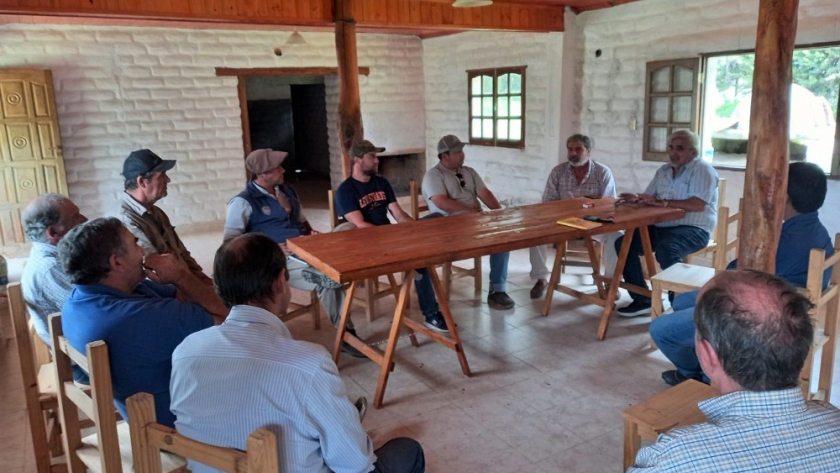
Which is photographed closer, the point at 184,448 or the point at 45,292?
the point at 184,448

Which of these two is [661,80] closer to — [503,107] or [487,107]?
[503,107]

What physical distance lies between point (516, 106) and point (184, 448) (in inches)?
243

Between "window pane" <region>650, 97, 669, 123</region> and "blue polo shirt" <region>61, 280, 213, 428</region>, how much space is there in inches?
186

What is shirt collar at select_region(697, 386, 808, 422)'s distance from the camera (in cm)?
107

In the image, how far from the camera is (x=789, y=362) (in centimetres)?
110

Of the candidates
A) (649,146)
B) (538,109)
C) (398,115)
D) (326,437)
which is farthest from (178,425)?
(398,115)

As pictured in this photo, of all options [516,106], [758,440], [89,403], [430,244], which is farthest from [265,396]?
[516,106]

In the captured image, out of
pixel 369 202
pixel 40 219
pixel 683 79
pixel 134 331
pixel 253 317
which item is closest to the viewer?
pixel 253 317

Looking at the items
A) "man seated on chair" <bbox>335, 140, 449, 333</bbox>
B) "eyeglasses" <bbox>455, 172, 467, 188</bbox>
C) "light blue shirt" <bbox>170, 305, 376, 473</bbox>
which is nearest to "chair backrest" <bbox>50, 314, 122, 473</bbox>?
"light blue shirt" <bbox>170, 305, 376, 473</bbox>

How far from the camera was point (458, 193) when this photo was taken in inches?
166

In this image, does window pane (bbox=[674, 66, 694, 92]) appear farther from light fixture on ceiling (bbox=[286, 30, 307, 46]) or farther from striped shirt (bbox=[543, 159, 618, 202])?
light fixture on ceiling (bbox=[286, 30, 307, 46])

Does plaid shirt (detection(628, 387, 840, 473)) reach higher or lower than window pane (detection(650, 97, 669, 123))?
lower

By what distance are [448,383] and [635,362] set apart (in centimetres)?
102

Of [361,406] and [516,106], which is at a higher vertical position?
[516,106]
